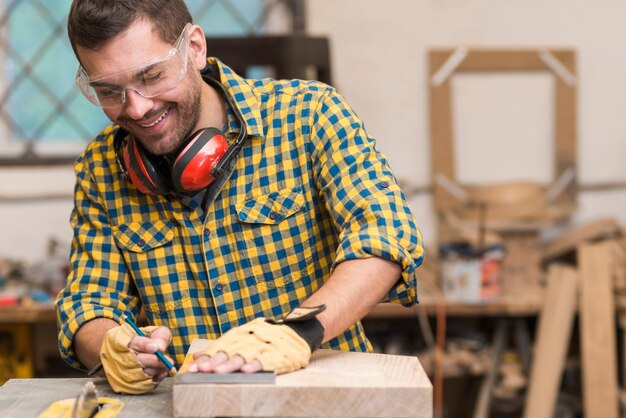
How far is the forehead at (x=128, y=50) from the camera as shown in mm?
1676

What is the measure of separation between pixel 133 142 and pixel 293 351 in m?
0.69

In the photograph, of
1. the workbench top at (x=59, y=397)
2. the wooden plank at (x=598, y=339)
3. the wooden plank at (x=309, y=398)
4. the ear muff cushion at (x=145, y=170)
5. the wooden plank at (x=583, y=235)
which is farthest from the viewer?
the wooden plank at (x=583, y=235)

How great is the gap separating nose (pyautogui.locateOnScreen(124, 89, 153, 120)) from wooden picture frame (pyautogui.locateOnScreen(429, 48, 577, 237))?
2476 millimetres

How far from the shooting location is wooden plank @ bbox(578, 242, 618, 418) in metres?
3.55

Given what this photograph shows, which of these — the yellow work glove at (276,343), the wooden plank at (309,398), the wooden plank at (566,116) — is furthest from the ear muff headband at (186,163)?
the wooden plank at (566,116)

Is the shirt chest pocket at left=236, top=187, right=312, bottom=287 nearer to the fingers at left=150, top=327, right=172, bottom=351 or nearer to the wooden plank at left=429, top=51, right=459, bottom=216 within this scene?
the fingers at left=150, top=327, right=172, bottom=351

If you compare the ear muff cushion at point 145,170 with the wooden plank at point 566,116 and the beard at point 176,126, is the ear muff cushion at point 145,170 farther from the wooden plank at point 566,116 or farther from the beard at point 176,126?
the wooden plank at point 566,116

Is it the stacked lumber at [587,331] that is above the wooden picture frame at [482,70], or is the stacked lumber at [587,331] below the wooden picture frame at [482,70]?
below

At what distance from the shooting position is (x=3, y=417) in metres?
1.40

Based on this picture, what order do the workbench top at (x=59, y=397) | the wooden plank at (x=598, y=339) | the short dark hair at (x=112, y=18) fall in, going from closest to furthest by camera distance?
the workbench top at (x=59, y=397)
the short dark hair at (x=112, y=18)
the wooden plank at (x=598, y=339)

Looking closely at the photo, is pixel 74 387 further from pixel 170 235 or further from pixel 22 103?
pixel 22 103

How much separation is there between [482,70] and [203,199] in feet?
8.09

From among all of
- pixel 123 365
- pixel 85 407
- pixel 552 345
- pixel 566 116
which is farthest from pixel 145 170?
pixel 566 116

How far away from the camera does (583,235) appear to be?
3736 mm
